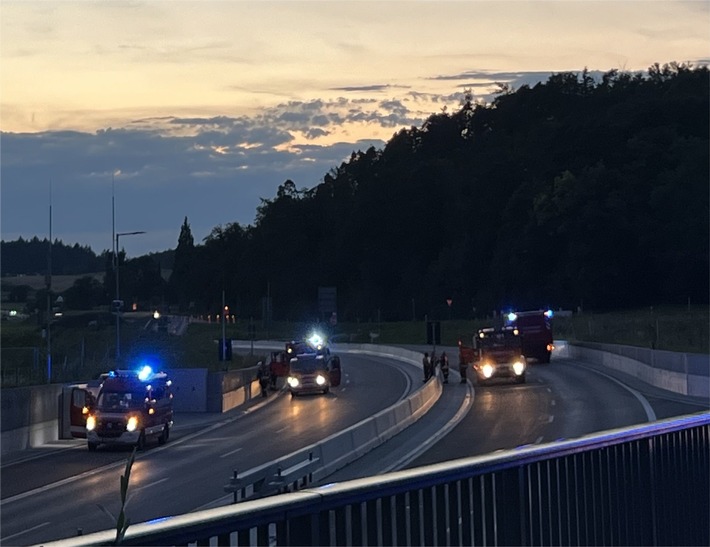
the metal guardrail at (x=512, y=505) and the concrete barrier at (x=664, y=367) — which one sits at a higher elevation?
the metal guardrail at (x=512, y=505)

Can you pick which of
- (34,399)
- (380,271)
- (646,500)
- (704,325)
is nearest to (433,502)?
(646,500)

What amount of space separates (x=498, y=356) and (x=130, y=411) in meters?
22.9

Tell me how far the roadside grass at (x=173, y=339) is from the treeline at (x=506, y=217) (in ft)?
25.1

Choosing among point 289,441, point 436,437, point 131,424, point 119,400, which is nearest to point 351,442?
point 436,437

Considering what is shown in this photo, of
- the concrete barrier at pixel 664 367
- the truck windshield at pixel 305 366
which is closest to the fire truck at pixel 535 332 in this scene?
the concrete barrier at pixel 664 367

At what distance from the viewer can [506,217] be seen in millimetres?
126688

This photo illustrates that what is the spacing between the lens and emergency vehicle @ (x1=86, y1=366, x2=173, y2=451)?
3288cm

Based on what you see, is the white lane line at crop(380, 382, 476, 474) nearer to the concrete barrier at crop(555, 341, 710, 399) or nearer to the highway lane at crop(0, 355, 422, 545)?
the highway lane at crop(0, 355, 422, 545)

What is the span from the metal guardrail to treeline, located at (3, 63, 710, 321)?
94.9m

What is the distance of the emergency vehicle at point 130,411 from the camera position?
3288cm

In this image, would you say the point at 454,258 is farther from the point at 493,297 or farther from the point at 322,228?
the point at 322,228

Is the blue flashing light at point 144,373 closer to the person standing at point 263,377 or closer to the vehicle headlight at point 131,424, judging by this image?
the vehicle headlight at point 131,424

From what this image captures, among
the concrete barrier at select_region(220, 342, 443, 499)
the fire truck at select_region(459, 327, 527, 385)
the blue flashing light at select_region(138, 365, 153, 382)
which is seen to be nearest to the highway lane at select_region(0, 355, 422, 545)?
the concrete barrier at select_region(220, 342, 443, 499)

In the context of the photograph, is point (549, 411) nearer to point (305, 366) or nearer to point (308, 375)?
point (308, 375)
